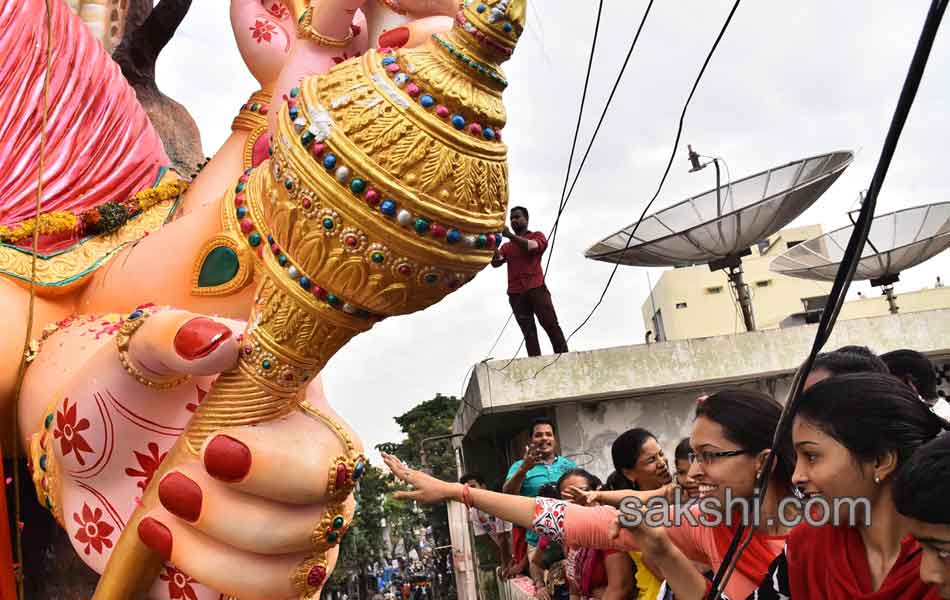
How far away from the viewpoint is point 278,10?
2592 mm

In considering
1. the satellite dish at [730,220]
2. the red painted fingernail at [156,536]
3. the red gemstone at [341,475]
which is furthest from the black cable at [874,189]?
the satellite dish at [730,220]

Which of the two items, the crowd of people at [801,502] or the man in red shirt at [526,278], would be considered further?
the man in red shirt at [526,278]

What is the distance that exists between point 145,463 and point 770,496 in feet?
4.47

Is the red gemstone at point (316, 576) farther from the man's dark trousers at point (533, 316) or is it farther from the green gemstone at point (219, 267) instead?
the man's dark trousers at point (533, 316)

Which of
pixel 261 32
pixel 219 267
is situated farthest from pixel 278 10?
pixel 219 267

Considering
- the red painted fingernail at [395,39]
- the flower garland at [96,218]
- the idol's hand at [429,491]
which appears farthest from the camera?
the idol's hand at [429,491]

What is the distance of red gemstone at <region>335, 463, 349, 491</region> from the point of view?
175cm

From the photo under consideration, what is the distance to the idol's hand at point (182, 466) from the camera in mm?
1686

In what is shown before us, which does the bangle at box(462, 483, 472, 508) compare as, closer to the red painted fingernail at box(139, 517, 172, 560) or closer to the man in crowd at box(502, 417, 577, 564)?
the red painted fingernail at box(139, 517, 172, 560)

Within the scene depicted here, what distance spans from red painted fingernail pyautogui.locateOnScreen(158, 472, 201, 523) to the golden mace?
3.0 inches

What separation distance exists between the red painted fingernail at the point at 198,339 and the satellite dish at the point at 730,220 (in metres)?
6.12

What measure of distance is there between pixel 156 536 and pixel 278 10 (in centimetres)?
153

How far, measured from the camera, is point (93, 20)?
3.70 metres

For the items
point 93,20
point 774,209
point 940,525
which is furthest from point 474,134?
point 774,209
